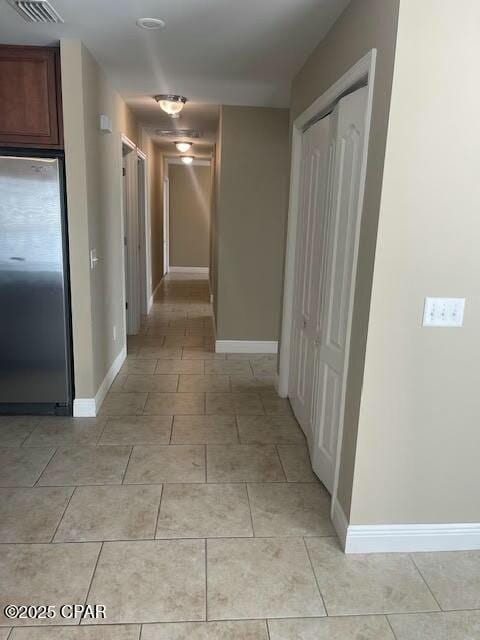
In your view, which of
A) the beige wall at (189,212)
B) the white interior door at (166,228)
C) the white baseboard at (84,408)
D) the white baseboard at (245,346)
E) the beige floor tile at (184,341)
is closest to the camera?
the white baseboard at (84,408)

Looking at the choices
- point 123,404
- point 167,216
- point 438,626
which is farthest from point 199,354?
point 167,216

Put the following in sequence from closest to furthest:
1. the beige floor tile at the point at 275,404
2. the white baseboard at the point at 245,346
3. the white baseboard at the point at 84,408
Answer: the white baseboard at the point at 84,408 < the beige floor tile at the point at 275,404 < the white baseboard at the point at 245,346

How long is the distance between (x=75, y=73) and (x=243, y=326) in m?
2.93

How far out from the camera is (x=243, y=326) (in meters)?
5.19

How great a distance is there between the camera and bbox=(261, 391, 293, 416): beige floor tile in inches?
146

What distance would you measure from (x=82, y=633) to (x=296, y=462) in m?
1.57

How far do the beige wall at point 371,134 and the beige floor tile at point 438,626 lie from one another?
480 mm

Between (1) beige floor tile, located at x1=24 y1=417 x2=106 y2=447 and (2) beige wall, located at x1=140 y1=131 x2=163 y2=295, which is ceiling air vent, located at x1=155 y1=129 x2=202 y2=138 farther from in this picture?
(1) beige floor tile, located at x1=24 y1=417 x2=106 y2=447

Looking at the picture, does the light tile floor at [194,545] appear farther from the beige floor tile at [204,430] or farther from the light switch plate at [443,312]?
the light switch plate at [443,312]

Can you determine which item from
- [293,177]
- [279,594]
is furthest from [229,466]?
[293,177]

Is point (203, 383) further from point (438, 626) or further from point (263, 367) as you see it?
point (438, 626)

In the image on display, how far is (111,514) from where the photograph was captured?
2.40m

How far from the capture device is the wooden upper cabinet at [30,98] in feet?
10.00

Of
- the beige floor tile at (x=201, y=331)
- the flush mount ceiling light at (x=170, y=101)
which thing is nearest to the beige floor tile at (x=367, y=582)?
the flush mount ceiling light at (x=170, y=101)
